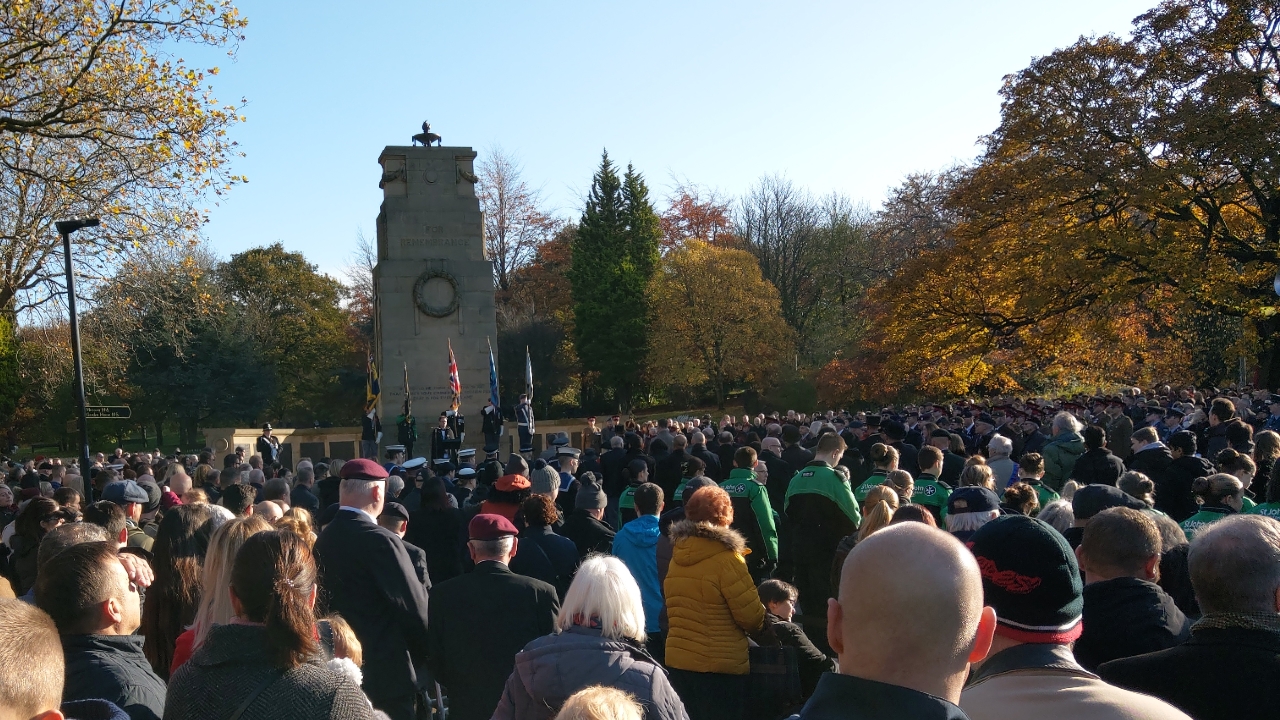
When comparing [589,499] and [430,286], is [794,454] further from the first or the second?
[430,286]

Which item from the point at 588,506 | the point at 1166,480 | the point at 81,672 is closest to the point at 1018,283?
the point at 1166,480

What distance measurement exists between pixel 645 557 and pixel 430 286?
21.9m

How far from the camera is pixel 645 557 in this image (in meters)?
7.17

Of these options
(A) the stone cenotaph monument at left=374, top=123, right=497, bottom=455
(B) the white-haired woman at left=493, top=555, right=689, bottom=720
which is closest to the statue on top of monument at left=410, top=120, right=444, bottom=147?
(A) the stone cenotaph monument at left=374, top=123, right=497, bottom=455

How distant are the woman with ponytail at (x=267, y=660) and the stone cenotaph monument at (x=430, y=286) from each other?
2477 centimetres

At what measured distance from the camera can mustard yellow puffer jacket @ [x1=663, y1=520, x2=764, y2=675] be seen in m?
5.55

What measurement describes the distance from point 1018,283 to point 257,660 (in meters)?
26.7

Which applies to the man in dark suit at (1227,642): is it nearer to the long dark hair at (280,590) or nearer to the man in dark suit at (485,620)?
the long dark hair at (280,590)

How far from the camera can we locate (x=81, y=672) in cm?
342

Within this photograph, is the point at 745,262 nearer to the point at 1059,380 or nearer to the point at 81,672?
the point at 1059,380

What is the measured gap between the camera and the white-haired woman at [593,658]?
12.3 ft

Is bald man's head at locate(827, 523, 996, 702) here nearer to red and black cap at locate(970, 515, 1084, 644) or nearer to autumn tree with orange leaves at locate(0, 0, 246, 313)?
red and black cap at locate(970, 515, 1084, 644)

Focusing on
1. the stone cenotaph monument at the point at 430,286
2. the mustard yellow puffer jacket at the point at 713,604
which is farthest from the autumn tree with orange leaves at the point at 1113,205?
the mustard yellow puffer jacket at the point at 713,604

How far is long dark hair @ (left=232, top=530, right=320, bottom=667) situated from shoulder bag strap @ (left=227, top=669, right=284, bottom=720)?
3 cm
